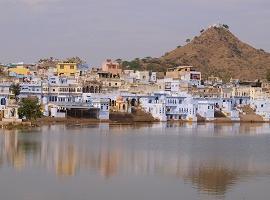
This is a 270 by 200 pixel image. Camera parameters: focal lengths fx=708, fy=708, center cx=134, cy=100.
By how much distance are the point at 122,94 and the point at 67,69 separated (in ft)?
40.7

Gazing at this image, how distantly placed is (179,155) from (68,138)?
28.7ft

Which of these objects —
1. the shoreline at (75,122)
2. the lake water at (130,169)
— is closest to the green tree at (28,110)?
the shoreline at (75,122)

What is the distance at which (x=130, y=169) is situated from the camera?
23.5 metres

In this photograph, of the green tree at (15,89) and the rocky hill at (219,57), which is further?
the rocky hill at (219,57)

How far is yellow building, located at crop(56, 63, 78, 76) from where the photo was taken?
72.5 m

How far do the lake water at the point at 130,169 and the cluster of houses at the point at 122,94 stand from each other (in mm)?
17625

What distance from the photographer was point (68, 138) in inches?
1416

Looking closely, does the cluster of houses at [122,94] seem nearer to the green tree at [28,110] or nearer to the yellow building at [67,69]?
the yellow building at [67,69]

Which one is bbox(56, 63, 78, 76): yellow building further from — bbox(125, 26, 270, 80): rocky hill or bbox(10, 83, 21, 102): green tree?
bbox(125, 26, 270, 80): rocky hill

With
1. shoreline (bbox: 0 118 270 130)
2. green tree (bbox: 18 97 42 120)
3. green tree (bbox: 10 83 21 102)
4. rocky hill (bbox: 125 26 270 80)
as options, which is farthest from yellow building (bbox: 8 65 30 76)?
rocky hill (bbox: 125 26 270 80)

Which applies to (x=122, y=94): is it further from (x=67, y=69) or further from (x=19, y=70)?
(x=19, y=70)

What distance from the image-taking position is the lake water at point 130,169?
18281 mm

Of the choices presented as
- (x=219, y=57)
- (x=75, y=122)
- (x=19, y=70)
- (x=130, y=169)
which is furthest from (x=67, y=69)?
(x=130, y=169)

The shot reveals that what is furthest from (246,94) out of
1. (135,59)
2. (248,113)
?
(135,59)
